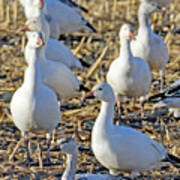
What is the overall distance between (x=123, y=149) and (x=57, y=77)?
5.45 ft

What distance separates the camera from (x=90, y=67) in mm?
8422

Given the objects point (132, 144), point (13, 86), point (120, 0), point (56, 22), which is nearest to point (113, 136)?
point (132, 144)

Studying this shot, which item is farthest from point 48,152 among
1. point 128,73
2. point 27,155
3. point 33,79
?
point 128,73

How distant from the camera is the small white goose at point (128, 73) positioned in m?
6.69

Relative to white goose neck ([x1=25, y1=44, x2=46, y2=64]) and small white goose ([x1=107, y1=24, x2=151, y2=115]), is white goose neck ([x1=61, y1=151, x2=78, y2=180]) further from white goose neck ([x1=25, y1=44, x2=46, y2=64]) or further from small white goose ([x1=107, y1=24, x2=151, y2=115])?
small white goose ([x1=107, y1=24, x2=151, y2=115])

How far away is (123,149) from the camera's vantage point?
16.5 feet

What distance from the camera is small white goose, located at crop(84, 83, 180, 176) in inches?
198

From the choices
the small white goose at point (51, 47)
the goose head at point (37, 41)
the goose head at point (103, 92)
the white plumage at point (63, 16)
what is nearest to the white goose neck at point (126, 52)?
the small white goose at point (51, 47)

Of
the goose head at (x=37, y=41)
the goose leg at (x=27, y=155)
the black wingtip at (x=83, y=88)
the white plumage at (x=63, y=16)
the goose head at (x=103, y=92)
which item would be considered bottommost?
the goose leg at (x=27, y=155)

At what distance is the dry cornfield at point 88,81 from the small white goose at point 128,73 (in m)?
0.37

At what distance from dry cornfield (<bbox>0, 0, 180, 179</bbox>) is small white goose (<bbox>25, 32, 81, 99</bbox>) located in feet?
1.10

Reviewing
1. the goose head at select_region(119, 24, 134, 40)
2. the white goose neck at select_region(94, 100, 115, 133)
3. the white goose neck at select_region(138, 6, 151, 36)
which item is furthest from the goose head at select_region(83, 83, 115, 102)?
the white goose neck at select_region(138, 6, 151, 36)

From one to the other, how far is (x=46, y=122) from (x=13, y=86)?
206cm

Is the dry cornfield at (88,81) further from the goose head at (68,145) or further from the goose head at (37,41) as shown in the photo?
the goose head at (37,41)
